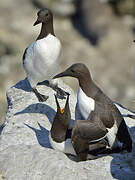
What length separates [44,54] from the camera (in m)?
8.45

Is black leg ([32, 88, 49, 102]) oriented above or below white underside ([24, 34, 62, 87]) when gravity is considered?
below

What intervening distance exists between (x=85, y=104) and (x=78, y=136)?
0.49 meters

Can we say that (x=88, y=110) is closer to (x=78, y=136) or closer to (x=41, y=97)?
(x=78, y=136)

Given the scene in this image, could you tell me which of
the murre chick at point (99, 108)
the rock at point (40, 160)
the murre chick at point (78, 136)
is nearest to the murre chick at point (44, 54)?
the rock at point (40, 160)

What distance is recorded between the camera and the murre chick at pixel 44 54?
8.43m

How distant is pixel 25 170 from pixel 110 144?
126 cm

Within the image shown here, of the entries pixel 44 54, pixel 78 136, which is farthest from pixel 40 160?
pixel 44 54

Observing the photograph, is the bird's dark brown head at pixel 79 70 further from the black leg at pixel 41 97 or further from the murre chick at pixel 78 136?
the black leg at pixel 41 97

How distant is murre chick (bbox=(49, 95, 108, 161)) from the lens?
688cm

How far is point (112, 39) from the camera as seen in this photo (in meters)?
24.1

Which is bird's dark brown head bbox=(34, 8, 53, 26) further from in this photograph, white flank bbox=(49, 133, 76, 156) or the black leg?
white flank bbox=(49, 133, 76, 156)

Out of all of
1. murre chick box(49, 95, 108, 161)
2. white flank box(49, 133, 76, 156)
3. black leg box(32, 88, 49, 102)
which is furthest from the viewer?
black leg box(32, 88, 49, 102)

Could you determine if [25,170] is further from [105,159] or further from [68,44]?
[68,44]

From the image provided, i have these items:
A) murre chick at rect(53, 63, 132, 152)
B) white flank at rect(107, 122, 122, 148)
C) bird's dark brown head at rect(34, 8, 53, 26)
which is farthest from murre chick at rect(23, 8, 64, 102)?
white flank at rect(107, 122, 122, 148)
